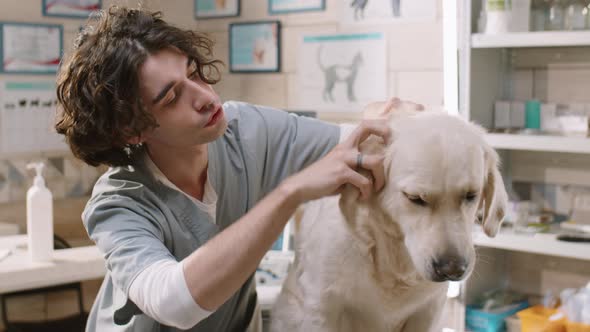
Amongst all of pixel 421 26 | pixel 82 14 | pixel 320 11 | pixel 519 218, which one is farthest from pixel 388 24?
pixel 82 14

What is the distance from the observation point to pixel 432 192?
3.44 feet

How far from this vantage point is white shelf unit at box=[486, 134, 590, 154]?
2338 mm

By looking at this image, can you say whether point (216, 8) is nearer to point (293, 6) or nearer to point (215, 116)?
point (293, 6)

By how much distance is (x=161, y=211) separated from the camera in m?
1.31

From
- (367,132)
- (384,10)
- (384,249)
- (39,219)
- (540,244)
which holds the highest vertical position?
(384,10)

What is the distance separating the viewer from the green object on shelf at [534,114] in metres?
2.60

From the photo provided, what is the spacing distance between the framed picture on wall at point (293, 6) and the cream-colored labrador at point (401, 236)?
7.41 feet

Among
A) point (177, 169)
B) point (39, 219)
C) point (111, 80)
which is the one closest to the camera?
point (111, 80)

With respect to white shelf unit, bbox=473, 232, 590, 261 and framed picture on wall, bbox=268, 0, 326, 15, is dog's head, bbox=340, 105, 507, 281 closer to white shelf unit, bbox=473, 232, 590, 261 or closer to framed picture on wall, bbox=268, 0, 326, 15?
white shelf unit, bbox=473, 232, 590, 261

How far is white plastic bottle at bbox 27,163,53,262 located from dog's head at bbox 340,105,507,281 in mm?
1557

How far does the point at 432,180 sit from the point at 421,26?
2.15m

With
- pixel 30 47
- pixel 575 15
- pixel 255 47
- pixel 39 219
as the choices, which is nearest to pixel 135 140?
pixel 39 219

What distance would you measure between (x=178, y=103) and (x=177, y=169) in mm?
179

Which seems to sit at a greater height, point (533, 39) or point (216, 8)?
point (216, 8)
